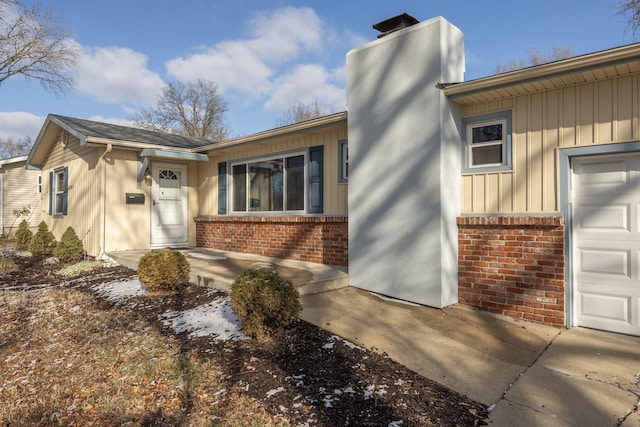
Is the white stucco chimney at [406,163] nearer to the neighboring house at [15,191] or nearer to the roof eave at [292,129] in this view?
the roof eave at [292,129]

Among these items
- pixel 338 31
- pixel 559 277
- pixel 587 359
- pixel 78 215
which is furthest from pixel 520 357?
pixel 338 31

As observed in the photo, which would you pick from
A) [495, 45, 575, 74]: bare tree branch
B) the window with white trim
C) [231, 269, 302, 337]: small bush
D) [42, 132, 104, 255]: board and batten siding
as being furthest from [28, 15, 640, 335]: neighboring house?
[495, 45, 575, 74]: bare tree branch

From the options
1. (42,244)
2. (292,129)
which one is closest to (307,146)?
(292,129)

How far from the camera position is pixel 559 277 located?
4250 millimetres

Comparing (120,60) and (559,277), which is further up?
(120,60)

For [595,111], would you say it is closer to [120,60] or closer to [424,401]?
[424,401]

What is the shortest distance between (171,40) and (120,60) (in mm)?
8161

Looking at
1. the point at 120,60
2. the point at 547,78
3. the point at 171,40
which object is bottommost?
the point at 547,78

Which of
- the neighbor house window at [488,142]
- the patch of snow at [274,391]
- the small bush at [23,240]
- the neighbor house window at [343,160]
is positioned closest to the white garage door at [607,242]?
the neighbor house window at [488,142]

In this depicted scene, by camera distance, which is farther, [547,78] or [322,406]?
[547,78]

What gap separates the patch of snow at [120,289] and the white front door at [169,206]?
2.98 meters

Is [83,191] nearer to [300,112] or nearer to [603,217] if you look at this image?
[603,217]

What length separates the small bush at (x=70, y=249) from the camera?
855 centimetres

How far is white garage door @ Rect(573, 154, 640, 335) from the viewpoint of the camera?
399 centimetres
